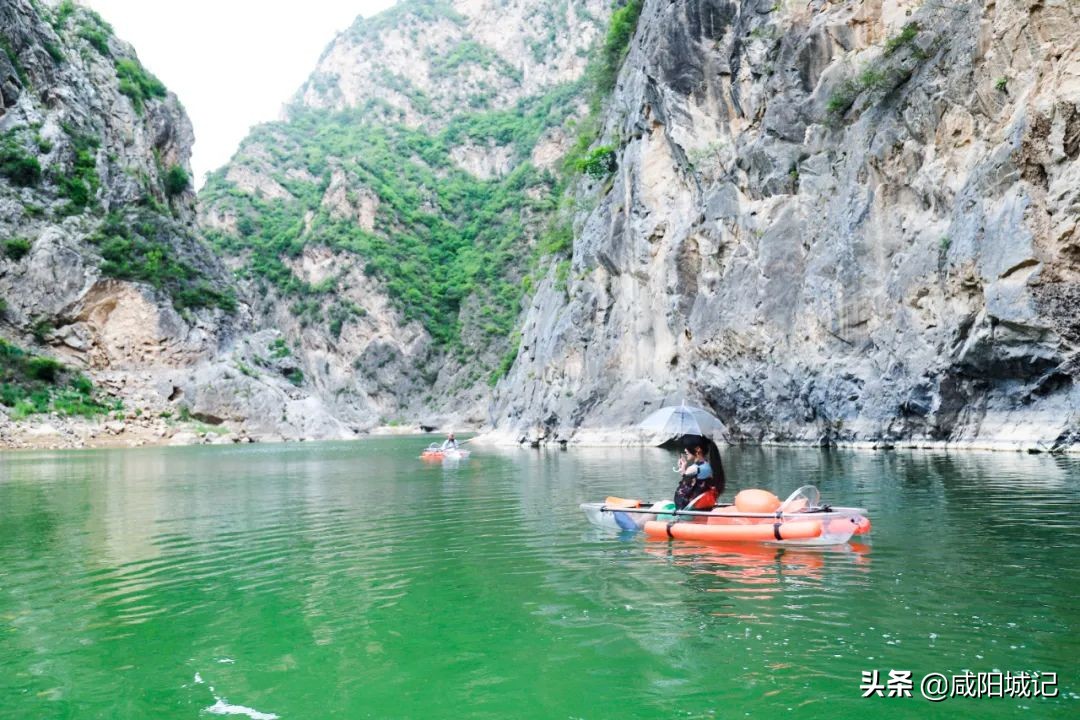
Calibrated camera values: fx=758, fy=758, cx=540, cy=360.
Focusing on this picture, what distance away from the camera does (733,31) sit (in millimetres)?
44219

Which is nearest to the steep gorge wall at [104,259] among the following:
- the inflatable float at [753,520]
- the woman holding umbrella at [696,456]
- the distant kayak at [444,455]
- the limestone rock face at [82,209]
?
the limestone rock face at [82,209]

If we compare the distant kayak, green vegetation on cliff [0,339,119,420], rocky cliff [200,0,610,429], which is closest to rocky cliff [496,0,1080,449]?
the distant kayak

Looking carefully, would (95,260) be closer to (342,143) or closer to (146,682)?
(146,682)

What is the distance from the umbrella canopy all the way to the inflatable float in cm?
131

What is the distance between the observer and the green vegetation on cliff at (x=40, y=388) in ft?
181

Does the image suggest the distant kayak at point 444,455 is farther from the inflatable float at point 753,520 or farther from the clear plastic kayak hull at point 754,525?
the clear plastic kayak hull at point 754,525

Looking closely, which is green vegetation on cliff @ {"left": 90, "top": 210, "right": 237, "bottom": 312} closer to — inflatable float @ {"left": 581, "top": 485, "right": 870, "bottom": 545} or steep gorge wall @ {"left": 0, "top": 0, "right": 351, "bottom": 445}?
steep gorge wall @ {"left": 0, "top": 0, "right": 351, "bottom": 445}

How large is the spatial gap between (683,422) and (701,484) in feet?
3.94

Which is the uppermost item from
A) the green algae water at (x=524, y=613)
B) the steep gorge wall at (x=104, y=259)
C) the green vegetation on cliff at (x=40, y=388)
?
the steep gorge wall at (x=104, y=259)

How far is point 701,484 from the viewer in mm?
Result: 14227

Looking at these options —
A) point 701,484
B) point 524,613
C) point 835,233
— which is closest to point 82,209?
point 835,233

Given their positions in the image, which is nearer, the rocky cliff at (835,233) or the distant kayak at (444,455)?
the rocky cliff at (835,233)

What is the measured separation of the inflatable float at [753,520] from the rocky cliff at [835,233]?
1536 cm

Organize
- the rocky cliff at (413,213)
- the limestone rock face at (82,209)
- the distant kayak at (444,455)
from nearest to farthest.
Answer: the distant kayak at (444,455)
the limestone rock face at (82,209)
the rocky cliff at (413,213)
